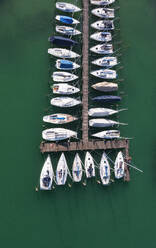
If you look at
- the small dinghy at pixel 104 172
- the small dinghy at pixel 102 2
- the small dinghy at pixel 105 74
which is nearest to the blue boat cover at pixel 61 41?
the small dinghy at pixel 105 74

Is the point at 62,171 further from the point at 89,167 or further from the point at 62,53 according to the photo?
the point at 62,53

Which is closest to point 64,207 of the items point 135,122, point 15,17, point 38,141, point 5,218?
point 5,218

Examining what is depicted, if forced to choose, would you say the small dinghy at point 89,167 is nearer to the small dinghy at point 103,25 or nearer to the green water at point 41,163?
the green water at point 41,163

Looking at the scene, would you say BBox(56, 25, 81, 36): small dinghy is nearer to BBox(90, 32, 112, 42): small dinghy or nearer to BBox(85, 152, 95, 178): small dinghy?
BBox(90, 32, 112, 42): small dinghy

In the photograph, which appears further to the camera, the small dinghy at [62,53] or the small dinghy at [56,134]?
the small dinghy at [62,53]

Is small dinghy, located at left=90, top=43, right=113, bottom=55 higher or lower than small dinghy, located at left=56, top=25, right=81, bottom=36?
lower

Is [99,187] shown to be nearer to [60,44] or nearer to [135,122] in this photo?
[135,122]

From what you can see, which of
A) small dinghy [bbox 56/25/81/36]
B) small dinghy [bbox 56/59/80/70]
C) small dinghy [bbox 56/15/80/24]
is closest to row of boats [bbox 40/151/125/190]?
small dinghy [bbox 56/59/80/70]
